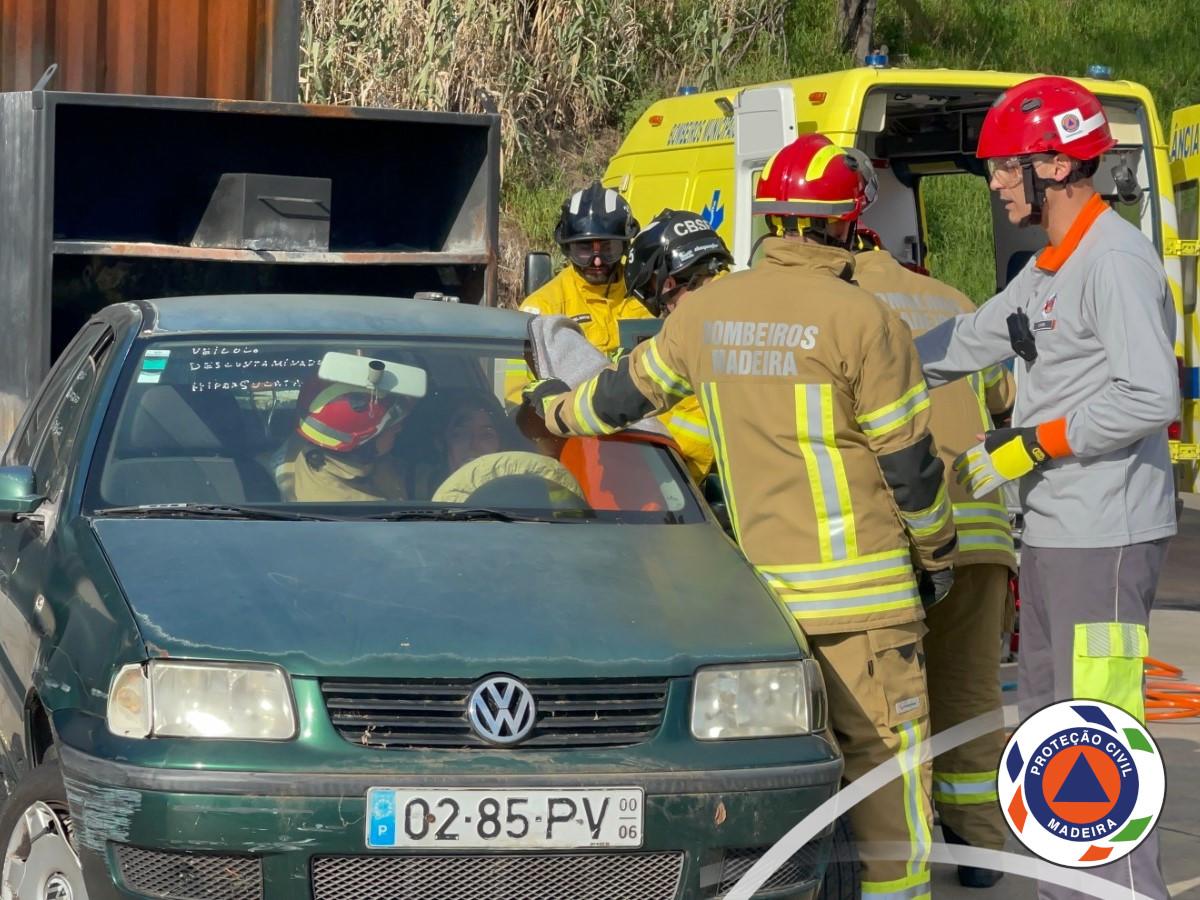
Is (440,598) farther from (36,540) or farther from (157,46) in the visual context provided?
(157,46)

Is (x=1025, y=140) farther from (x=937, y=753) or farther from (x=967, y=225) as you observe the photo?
(x=967, y=225)

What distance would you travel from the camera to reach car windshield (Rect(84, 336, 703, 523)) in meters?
4.53

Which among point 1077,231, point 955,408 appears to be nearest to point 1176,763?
point 955,408

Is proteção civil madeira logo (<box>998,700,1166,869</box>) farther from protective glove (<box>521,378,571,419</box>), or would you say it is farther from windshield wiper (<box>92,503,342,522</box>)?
windshield wiper (<box>92,503,342,522</box>)

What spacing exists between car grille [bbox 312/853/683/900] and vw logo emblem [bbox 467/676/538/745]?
238mm

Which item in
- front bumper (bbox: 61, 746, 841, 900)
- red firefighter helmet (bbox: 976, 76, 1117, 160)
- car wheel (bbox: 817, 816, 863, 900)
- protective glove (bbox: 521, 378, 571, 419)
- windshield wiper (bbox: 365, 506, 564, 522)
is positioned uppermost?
red firefighter helmet (bbox: 976, 76, 1117, 160)

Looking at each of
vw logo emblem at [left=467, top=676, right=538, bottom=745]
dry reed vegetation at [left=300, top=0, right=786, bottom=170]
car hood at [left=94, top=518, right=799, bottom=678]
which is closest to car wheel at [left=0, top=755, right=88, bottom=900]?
car hood at [left=94, top=518, right=799, bottom=678]

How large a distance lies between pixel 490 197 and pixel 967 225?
8139mm

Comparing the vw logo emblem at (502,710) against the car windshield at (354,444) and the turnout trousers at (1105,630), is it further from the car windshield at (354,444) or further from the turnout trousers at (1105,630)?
the turnout trousers at (1105,630)

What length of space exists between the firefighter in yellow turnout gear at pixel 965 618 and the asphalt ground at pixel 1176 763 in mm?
95

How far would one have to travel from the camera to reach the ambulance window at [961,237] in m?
15.0

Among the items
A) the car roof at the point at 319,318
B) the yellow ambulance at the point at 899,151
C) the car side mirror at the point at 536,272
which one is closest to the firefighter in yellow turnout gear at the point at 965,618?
the car roof at the point at 319,318

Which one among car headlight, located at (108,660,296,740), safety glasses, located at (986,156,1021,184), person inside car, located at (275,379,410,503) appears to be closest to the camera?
A: car headlight, located at (108,660,296,740)

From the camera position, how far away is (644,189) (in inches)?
420
